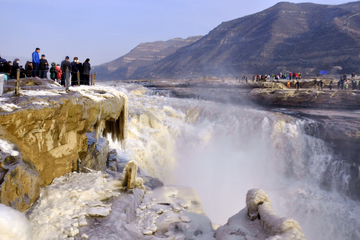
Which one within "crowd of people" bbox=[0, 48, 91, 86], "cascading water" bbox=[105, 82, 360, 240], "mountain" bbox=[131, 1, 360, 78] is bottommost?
"cascading water" bbox=[105, 82, 360, 240]

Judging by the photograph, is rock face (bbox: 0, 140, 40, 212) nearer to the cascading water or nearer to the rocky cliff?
the rocky cliff

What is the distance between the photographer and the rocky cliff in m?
3.50

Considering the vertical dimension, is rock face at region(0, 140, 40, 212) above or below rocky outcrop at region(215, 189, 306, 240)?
above

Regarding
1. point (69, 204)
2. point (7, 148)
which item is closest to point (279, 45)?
point (69, 204)

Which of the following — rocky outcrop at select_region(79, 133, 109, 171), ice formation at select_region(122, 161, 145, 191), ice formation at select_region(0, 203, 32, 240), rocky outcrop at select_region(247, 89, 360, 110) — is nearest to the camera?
ice formation at select_region(0, 203, 32, 240)

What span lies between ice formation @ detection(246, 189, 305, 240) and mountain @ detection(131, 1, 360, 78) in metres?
48.9

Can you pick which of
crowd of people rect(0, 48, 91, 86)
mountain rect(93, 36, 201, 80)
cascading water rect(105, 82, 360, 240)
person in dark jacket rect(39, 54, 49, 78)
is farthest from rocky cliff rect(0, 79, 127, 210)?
mountain rect(93, 36, 201, 80)

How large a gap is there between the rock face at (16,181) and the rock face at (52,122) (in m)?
0.29

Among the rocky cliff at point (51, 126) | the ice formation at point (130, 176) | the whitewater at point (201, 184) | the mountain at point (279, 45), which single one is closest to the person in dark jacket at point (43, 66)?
the rocky cliff at point (51, 126)

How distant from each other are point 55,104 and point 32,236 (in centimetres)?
215

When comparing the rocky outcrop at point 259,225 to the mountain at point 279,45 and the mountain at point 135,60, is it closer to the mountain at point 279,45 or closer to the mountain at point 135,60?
the mountain at point 279,45

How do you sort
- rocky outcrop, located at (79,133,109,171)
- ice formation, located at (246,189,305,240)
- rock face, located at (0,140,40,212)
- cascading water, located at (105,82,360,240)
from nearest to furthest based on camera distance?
rock face, located at (0,140,40,212), ice formation, located at (246,189,305,240), rocky outcrop, located at (79,133,109,171), cascading water, located at (105,82,360,240)

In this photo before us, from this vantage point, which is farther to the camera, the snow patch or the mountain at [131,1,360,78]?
the mountain at [131,1,360,78]

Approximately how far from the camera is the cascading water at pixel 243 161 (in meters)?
10.4
